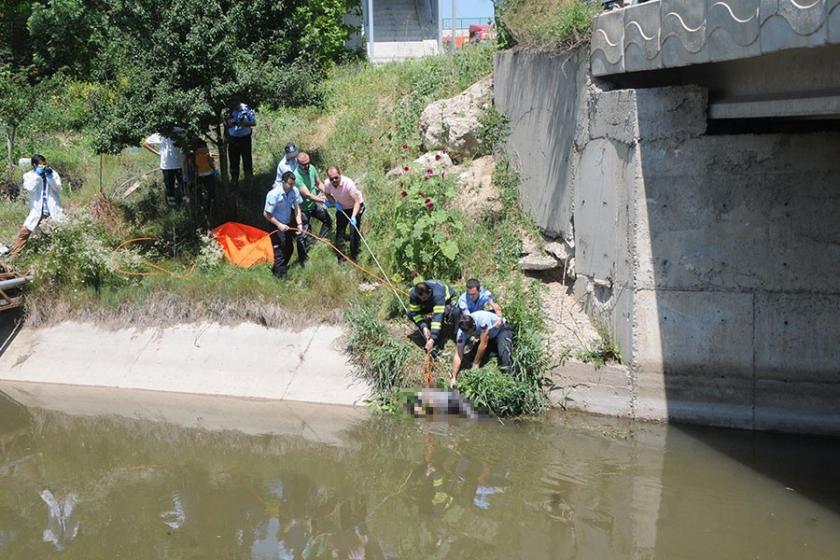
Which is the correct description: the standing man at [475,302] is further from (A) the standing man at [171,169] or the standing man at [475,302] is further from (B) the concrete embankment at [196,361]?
(A) the standing man at [171,169]

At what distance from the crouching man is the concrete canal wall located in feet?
3.16

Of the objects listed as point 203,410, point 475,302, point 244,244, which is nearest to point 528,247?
point 475,302

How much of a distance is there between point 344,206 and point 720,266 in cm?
538

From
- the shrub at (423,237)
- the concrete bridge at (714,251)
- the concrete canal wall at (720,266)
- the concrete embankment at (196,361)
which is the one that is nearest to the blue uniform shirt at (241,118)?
the shrub at (423,237)

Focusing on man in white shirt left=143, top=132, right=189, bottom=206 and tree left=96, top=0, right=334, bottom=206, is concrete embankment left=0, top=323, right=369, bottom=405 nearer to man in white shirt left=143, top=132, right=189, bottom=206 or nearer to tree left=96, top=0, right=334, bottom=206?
tree left=96, top=0, right=334, bottom=206

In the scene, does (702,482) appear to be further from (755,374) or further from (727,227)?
(727,227)

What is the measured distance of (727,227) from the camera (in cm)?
1080

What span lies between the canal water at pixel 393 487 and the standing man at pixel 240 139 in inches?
192

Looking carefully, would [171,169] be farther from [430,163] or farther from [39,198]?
[430,163]

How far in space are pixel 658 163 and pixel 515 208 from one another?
142 inches

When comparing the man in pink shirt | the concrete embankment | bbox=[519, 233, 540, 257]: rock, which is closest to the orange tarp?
the man in pink shirt

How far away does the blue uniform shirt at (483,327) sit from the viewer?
11.4m

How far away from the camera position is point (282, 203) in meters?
13.2

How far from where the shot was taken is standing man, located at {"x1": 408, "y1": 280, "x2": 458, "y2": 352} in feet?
38.1
